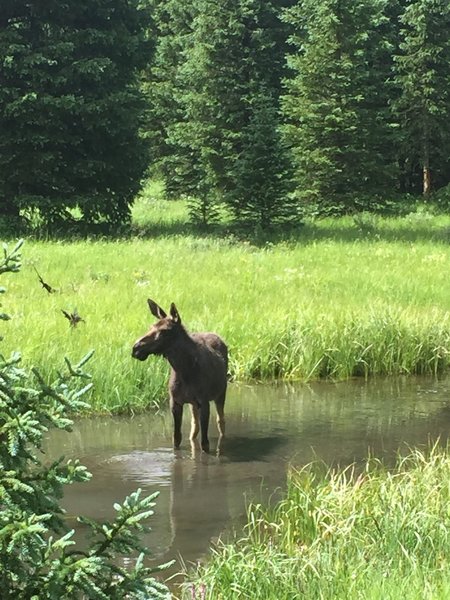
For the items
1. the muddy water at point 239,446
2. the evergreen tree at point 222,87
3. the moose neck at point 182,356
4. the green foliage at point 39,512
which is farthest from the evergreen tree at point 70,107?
the green foliage at point 39,512

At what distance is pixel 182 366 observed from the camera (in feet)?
27.3

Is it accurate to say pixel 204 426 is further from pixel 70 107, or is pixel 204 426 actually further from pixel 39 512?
pixel 70 107

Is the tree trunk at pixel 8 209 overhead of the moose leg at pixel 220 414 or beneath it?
overhead

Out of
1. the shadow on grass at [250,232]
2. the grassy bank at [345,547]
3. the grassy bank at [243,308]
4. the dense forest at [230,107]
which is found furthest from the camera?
the dense forest at [230,107]

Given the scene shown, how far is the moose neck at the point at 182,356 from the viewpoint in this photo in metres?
8.30

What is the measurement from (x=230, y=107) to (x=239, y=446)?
24193 mm

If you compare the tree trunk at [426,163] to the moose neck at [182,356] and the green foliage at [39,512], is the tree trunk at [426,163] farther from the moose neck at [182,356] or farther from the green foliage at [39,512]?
the green foliage at [39,512]

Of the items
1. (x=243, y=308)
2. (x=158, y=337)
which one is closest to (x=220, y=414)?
(x=158, y=337)

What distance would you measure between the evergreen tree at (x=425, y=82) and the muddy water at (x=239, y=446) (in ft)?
80.3

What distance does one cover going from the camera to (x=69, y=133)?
23750mm

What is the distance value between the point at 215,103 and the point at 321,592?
28.2 meters

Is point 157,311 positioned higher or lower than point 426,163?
lower

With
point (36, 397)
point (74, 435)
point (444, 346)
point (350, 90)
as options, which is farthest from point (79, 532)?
point (350, 90)

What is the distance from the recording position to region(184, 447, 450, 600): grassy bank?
446 cm
